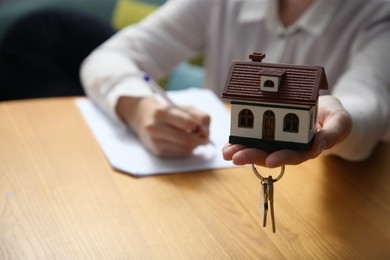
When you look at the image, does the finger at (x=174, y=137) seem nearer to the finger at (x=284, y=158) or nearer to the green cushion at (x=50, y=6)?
the finger at (x=284, y=158)

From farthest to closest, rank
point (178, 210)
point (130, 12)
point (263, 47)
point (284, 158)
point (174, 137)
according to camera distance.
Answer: point (130, 12), point (263, 47), point (174, 137), point (178, 210), point (284, 158)

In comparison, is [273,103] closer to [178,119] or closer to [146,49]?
[178,119]

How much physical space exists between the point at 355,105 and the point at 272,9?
46cm

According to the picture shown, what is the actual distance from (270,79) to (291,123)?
0.05 meters

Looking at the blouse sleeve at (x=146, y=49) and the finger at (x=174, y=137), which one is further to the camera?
the blouse sleeve at (x=146, y=49)

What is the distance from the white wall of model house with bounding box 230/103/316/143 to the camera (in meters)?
0.69

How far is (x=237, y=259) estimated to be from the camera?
808mm

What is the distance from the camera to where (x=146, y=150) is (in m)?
1.15

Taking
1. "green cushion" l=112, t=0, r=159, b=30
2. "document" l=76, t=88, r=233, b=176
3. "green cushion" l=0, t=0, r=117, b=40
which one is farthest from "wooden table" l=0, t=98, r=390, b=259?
"green cushion" l=0, t=0, r=117, b=40

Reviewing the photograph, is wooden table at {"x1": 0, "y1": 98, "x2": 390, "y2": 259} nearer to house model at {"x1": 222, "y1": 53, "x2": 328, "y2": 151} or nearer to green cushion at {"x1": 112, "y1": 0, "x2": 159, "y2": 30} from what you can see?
house model at {"x1": 222, "y1": 53, "x2": 328, "y2": 151}

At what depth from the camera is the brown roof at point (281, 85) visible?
0.69 meters

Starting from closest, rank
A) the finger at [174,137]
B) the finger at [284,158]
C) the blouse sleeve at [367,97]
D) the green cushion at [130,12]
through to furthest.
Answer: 1. the finger at [284,158]
2. the blouse sleeve at [367,97]
3. the finger at [174,137]
4. the green cushion at [130,12]

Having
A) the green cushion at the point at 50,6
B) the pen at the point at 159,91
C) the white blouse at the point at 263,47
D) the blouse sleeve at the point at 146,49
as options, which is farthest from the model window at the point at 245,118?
the green cushion at the point at 50,6

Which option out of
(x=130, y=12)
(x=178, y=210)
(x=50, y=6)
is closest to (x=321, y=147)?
(x=178, y=210)
